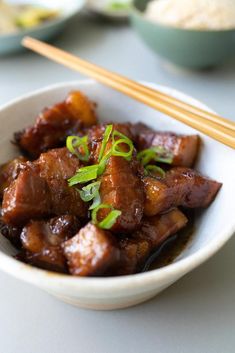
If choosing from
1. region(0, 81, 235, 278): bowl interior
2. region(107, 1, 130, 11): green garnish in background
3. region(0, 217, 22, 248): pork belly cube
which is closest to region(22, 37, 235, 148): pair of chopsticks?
region(0, 81, 235, 278): bowl interior

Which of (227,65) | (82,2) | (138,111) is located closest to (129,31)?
(82,2)

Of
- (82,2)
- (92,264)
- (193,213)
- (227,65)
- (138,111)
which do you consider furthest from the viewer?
(82,2)

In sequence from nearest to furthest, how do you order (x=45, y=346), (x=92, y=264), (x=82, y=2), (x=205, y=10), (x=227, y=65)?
(x=92, y=264) → (x=45, y=346) → (x=205, y=10) → (x=227, y=65) → (x=82, y=2)

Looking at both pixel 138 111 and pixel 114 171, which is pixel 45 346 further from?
pixel 138 111

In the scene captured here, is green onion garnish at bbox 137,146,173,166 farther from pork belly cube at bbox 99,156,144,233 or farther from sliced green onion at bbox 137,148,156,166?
pork belly cube at bbox 99,156,144,233

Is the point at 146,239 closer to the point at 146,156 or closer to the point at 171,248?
the point at 171,248

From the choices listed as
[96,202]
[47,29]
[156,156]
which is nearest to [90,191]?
[96,202]

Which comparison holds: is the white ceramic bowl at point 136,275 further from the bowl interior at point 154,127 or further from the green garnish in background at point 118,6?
the green garnish in background at point 118,6
